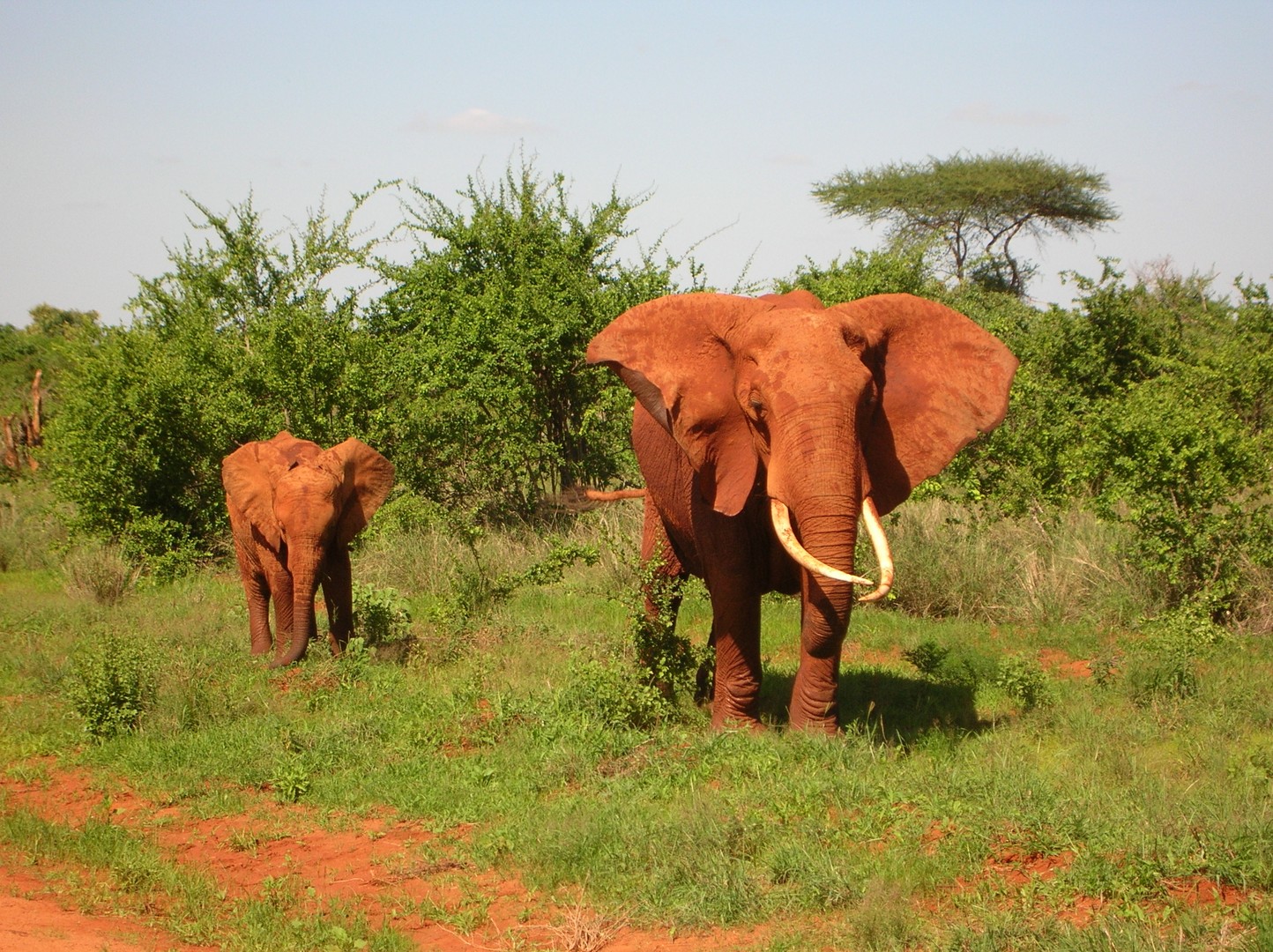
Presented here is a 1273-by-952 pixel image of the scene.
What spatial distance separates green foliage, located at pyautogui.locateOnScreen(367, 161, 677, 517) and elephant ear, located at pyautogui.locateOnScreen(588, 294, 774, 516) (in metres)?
8.27

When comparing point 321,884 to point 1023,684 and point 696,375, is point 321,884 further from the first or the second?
point 1023,684

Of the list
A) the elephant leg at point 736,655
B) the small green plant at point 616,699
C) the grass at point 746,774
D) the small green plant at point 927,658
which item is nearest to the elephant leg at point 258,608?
the grass at point 746,774

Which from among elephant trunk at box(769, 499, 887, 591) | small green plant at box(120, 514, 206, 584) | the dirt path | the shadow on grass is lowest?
the dirt path

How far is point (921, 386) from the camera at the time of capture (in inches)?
282

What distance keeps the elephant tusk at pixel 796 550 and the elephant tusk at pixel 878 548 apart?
0.34 feet

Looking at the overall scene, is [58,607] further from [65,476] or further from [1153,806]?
[1153,806]

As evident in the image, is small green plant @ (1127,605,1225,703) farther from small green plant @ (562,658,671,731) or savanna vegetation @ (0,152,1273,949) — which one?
small green plant @ (562,658,671,731)

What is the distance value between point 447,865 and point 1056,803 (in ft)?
9.32

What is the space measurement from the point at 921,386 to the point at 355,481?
582cm

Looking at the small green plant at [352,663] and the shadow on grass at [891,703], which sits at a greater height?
the small green plant at [352,663]

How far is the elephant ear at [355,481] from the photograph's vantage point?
11008mm

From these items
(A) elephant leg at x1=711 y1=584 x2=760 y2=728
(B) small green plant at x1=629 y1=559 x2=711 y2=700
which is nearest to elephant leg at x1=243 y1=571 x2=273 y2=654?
(B) small green plant at x1=629 y1=559 x2=711 y2=700

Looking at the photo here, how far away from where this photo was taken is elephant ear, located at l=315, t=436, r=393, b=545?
11.0 meters

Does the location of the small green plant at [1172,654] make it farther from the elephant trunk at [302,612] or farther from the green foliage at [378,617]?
the elephant trunk at [302,612]
